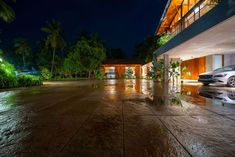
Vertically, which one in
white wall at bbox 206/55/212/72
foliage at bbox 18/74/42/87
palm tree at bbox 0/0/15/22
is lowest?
foliage at bbox 18/74/42/87

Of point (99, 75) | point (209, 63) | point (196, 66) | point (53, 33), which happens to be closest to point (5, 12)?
point (99, 75)

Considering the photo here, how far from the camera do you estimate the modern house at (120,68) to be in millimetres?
38406

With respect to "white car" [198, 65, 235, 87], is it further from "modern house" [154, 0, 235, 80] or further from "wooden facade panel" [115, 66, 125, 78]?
"wooden facade panel" [115, 66, 125, 78]

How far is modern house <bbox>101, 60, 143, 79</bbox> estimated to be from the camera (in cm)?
3841

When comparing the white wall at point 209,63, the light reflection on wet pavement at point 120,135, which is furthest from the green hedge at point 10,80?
the white wall at point 209,63

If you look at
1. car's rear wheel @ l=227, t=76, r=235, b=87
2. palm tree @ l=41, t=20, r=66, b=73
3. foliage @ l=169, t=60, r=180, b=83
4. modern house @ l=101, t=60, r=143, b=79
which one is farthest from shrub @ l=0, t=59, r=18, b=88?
modern house @ l=101, t=60, r=143, b=79

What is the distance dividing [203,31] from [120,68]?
31.7 metres

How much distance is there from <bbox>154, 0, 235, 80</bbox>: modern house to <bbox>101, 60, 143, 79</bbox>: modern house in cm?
1581

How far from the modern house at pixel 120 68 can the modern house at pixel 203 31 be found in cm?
1581

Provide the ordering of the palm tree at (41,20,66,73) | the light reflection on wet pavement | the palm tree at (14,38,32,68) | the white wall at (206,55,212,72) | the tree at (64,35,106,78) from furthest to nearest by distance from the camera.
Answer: the palm tree at (14,38,32,68) < the palm tree at (41,20,66,73) < the tree at (64,35,106,78) < the white wall at (206,55,212,72) < the light reflection on wet pavement

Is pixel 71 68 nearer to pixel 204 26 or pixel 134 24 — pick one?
pixel 204 26

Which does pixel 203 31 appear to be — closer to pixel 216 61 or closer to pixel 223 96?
pixel 223 96

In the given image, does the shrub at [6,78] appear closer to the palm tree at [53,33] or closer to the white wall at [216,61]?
the white wall at [216,61]

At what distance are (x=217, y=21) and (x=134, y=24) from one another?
99.7 m
